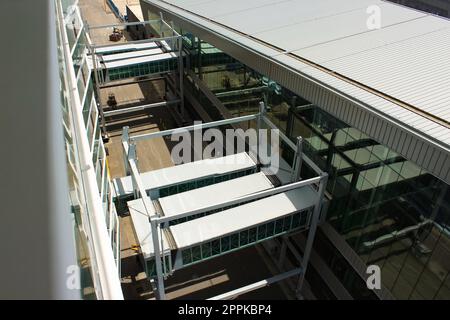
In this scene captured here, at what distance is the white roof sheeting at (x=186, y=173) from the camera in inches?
620

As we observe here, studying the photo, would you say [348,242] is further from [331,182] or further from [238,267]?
[238,267]

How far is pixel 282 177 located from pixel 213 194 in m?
3.42

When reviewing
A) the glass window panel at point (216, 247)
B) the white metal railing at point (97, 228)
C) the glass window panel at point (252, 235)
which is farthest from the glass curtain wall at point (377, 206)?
the white metal railing at point (97, 228)

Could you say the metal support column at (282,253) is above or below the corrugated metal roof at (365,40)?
below

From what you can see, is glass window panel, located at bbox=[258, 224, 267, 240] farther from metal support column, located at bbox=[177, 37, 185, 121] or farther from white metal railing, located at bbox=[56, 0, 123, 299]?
metal support column, located at bbox=[177, 37, 185, 121]

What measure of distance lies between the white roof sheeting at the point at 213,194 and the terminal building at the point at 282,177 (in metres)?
0.08

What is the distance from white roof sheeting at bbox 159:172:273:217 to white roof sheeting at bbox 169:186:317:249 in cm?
79

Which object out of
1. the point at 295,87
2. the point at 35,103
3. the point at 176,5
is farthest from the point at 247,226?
the point at 176,5

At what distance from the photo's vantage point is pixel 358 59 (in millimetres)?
14203

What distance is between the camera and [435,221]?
33.7 feet

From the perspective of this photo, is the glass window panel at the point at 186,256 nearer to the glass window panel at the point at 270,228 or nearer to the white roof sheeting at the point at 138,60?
the glass window panel at the point at 270,228

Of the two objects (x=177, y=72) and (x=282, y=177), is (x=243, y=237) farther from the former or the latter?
(x=177, y=72)

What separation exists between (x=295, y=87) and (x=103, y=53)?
20709 mm

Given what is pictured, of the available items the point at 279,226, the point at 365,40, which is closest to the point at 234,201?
the point at 279,226
